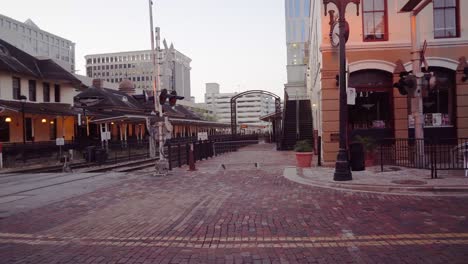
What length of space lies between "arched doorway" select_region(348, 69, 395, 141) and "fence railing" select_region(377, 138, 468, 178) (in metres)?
0.86

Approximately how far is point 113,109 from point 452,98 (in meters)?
35.4

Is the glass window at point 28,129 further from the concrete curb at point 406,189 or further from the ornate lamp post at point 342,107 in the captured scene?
the concrete curb at point 406,189

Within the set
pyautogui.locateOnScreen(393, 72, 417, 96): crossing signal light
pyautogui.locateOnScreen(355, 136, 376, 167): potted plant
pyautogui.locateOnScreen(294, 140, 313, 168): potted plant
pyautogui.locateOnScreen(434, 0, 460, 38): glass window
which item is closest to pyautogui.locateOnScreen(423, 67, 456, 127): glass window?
pyautogui.locateOnScreen(434, 0, 460, 38): glass window

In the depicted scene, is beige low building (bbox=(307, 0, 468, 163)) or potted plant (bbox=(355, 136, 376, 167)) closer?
potted plant (bbox=(355, 136, 376, 167))

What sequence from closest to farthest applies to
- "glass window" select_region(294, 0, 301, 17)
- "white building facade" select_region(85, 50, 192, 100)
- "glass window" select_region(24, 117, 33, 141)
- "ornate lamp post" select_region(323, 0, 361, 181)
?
"ornate lamp post" select_region(323, 0, 361, 181) → "glass window" select_region(24, 117, 33, 141) → "white building facade" select_region(85, 50, 192, 100) → "glass window" select_region(294, 0, 301, 17)

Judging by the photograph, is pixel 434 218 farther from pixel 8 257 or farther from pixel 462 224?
pixel 8 257

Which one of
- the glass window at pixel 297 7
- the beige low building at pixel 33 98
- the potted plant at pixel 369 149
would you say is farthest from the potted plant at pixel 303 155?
the glass window at pixel 297 7

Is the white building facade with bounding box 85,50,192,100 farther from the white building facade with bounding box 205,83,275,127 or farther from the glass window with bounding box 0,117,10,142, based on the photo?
the glass window with bounding box 0,117,10,142

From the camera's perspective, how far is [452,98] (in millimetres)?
16797

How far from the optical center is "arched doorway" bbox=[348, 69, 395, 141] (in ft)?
56.2

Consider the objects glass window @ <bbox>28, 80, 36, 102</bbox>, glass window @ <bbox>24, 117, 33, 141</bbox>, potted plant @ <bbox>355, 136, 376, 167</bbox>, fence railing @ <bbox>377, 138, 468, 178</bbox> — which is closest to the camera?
fence railing @ <bbox>377, 138, 468, 178</bbox>

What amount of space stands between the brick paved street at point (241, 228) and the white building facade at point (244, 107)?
506 ft

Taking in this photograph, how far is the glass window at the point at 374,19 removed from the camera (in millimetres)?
17016

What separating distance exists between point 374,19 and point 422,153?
6.37 metres
